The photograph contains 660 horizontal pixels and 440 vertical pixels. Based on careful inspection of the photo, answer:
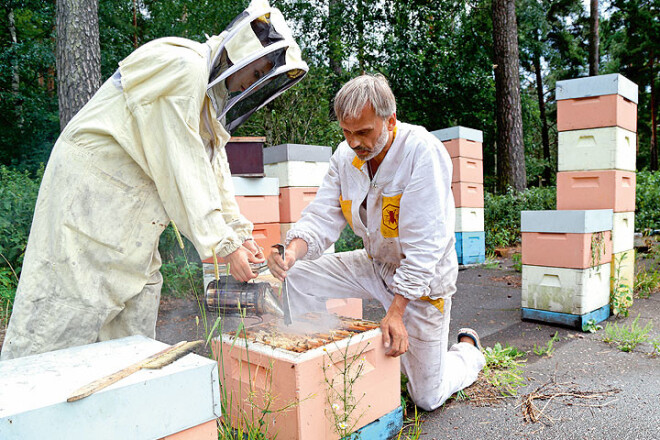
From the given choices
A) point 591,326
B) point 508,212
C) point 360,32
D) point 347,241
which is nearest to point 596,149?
point 591,326

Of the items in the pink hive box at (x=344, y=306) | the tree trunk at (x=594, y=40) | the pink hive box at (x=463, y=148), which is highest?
the tree trunk at (x=594, y=40)

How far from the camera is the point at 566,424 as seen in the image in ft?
7.57

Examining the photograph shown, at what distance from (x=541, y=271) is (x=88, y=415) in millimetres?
3724

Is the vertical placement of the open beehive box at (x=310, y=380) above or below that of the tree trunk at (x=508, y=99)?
below

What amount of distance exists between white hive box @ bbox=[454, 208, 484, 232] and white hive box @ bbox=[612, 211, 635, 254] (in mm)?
2304

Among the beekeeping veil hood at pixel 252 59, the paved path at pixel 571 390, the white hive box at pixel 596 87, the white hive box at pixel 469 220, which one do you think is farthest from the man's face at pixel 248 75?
the white hive box at pixel 469 220

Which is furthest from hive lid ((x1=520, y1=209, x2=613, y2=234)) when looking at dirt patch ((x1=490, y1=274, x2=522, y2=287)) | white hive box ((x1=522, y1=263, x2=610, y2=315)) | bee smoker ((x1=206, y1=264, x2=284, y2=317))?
bee smoker ((x1=206, y1=264, x2=284, y2=317))

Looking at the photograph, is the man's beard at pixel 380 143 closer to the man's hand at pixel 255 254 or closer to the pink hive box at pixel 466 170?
the man's hand at pixel 255 254

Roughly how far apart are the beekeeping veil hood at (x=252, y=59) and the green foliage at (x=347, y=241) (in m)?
4.35

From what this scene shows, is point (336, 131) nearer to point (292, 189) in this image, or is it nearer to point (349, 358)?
point (292, 189)

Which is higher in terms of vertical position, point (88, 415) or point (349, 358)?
point (88, 415)

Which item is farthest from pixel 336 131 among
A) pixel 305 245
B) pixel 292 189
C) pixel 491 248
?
pixel 305 245

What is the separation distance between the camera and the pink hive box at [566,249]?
3.72 m

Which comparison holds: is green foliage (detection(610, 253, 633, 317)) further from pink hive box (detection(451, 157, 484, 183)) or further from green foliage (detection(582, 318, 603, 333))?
pink hive box (detection(451, 157, 484, 183))
